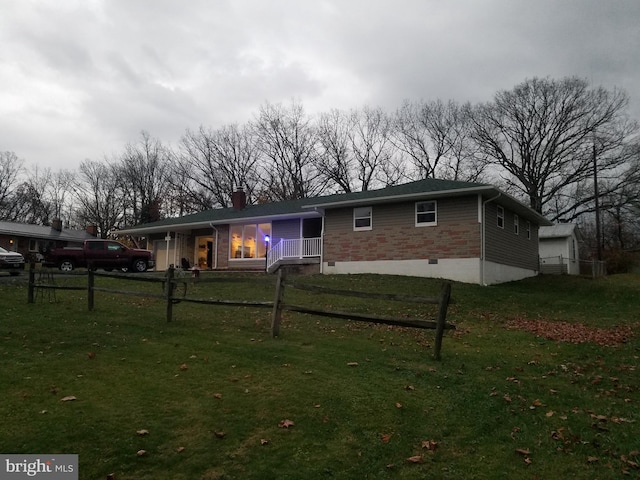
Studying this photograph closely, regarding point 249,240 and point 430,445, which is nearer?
point 430,445

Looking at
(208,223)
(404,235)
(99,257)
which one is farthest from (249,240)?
(404,235)

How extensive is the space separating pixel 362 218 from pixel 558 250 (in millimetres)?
18987

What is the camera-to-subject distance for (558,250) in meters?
32.4

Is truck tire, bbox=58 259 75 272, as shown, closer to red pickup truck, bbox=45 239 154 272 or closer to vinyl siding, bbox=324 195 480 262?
red pickup truck, bbox=45 239 154 272

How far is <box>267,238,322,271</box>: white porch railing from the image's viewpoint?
74.0ft

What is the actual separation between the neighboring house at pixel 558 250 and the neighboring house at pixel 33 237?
3744cm

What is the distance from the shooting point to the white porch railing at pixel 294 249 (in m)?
22.6

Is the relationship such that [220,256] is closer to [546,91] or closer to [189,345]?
[189,345]

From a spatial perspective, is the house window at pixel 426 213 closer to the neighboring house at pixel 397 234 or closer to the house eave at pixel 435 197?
the neighboring house at pixel 397 234

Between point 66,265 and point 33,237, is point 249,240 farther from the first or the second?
point 33,237

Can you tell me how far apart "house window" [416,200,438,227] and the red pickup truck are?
1463 cm

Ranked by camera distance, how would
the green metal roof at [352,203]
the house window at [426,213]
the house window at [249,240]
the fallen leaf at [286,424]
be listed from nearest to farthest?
the fallen leaf at [286,424] < the green metal roof at [352,203] < the house window at [426,213] < the house window at [249,240]

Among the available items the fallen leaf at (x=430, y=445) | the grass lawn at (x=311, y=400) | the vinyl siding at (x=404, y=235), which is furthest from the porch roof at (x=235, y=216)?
the fallen leaf at (x=430, y=445)

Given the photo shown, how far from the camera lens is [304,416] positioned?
179 inches
